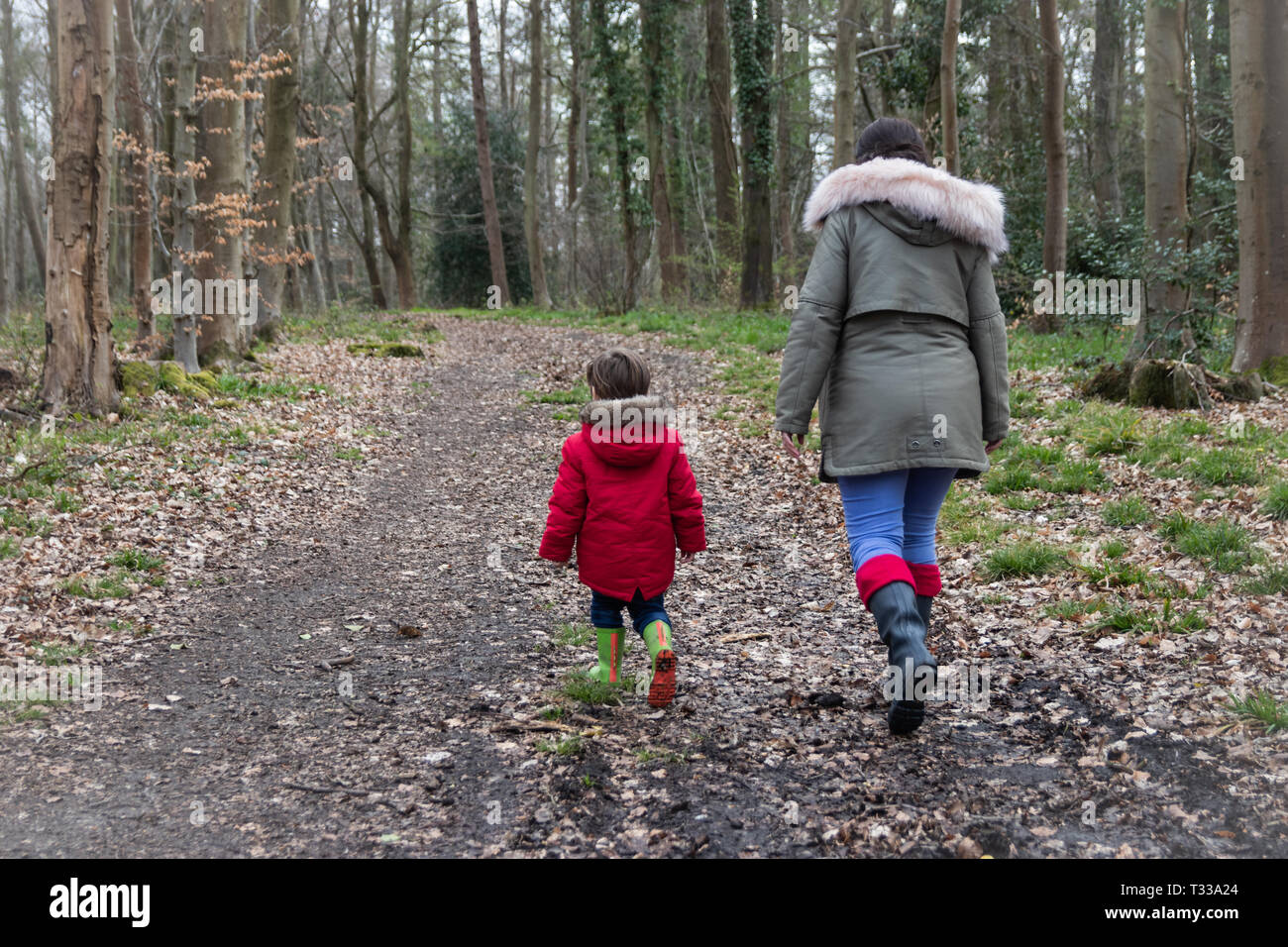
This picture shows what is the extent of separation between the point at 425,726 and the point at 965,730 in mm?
2155

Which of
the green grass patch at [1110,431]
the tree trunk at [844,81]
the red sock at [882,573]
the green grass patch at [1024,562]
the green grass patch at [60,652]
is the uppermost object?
the tree trunk at [844,81]

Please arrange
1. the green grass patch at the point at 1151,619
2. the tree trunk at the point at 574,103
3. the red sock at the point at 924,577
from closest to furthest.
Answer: the red sock at the point at 924,577
the green grass patch at the point at 1151,619
the tree trunk at the point at 574,103

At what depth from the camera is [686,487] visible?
12.7 ft

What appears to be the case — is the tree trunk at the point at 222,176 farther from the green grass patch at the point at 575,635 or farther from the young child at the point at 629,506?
the young child at the point at 629,506

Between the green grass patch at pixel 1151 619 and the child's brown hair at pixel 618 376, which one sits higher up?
the child's brown hair at pixel 618 376

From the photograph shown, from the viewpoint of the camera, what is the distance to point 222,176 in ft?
39.8

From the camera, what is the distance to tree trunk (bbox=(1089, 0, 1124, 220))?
20938mm

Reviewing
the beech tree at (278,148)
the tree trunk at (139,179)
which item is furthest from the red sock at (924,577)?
the beech tree at (278,148)

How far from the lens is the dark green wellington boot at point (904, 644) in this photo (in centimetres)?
329

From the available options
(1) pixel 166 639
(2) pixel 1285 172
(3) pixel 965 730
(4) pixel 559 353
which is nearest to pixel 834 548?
(3) pixel 965 730

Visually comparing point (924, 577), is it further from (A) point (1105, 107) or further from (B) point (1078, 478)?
(A) point (1105, 107)

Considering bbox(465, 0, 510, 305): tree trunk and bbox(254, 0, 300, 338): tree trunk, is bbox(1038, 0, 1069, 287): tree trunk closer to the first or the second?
bbox(254, 0, 300, 338): tree trunk

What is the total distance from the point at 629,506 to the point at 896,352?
119cm

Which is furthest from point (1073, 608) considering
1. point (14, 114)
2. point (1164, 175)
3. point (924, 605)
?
point (14, 114)
